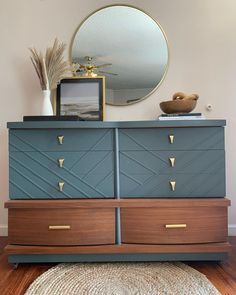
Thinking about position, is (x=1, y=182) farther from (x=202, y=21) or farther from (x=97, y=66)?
(x=202, y=21)

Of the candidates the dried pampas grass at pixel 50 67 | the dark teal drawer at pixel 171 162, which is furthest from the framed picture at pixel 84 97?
the dark teal drawer at pixel 171 162

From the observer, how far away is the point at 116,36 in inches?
79.0

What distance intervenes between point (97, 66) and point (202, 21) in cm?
82

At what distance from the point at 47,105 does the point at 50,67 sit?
0.81 ft

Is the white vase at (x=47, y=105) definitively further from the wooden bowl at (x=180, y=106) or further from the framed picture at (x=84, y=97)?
the wooden bowl at (x=180, y=106)

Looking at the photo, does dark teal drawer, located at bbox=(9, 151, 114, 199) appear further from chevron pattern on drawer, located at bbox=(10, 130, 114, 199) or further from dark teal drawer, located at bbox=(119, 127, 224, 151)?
dark teal drawer, located at bbox=(119, 127, 224, 151)

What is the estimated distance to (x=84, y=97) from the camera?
6.26ft

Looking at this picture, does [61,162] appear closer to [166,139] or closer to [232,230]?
[166,139]

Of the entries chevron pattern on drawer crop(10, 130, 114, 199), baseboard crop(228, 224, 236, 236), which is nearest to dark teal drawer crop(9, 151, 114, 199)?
chevron pattern on drawer crop(10, 130, 114, 199)

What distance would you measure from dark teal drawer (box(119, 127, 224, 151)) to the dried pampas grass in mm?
632

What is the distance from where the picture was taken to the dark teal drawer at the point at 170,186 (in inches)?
61.9

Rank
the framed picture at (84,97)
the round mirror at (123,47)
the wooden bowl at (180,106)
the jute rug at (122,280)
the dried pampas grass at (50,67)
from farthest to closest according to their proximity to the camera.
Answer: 1. the round mirror at (123,47)
2. the framed picture at (84,97)
3. the dried pampas grass at (50,67)
4. the wooden bowl at (180,106)
5. the jute rug at (122,280)

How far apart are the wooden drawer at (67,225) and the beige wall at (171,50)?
79cm

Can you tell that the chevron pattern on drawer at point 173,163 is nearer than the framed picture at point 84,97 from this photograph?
Yes
